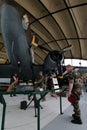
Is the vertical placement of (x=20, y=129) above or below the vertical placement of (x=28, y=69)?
below

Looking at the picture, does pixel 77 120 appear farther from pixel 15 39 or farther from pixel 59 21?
pixel 59 21

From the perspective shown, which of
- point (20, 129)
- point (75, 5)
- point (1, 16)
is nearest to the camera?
point (20, 129)

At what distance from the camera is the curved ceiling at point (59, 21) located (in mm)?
12719

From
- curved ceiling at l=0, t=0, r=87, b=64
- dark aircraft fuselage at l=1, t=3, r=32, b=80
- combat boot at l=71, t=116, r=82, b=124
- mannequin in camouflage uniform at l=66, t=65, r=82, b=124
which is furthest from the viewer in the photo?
curved ceiling at l=0, t=0, r=87, b=64

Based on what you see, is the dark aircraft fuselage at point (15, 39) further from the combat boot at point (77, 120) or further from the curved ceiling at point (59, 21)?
the combat boot at point (77, 120)

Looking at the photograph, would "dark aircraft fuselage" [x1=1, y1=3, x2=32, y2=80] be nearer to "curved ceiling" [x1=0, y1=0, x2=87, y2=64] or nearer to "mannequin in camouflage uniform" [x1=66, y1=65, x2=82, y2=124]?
"mannequin in camouflage uniform" [x1=66, y1=65, x2=82, y2=124]

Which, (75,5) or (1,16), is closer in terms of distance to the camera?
(1,16)

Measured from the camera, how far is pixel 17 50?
8.84m

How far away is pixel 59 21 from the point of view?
15188mm

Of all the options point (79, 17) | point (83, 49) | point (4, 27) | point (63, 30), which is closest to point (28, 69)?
point (4, 27)

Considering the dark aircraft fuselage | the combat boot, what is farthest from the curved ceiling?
the combat boot

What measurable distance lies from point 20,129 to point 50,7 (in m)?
11.2

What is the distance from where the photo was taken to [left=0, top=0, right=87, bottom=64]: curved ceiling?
1272 centimetres

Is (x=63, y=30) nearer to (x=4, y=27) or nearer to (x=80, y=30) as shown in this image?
(x=80, y=30)
